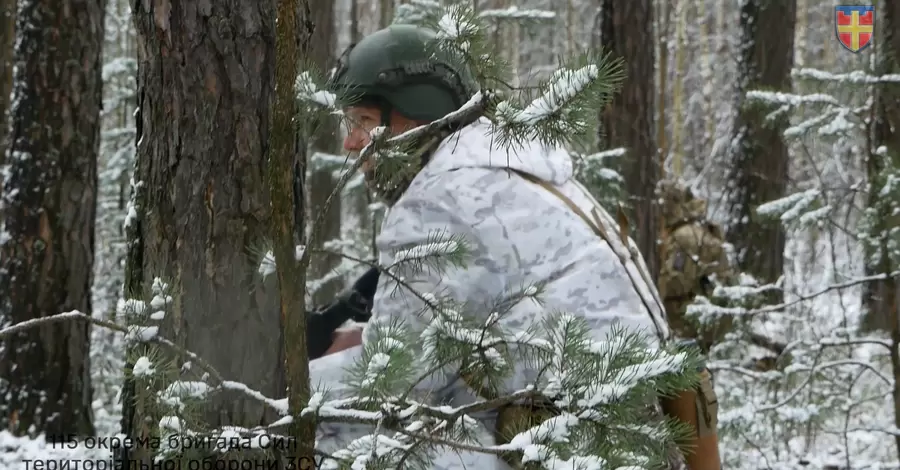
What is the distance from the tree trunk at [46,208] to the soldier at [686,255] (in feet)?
16.0

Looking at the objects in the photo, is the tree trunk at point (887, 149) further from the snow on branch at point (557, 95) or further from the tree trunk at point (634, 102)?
the snow on branch at point (557, 95)

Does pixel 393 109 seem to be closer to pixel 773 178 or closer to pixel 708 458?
pixel 708 458

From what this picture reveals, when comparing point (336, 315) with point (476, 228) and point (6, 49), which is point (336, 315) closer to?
point (476, 228)

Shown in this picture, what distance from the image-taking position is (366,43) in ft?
7.72

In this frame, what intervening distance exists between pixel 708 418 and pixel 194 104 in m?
1.59

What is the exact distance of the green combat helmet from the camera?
231cm

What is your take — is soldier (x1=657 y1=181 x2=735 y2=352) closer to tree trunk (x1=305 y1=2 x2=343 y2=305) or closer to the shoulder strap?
tree trunk (x1=305 y1=2 x2=343 y2=305)

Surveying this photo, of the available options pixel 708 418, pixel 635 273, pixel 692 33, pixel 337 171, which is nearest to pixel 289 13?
pixel 635 273

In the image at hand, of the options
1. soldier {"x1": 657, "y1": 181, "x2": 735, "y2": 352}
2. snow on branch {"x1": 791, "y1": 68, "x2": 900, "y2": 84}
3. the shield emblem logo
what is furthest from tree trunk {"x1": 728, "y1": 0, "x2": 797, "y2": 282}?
snow on branch {"x1": 791, "y1": 68, "x2": 900, "y2": 84}

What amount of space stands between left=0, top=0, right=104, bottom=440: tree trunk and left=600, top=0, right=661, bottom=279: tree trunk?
11.4ft

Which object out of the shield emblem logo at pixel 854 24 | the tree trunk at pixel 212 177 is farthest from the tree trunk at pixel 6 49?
the shield emblem logo at pixel 854 24

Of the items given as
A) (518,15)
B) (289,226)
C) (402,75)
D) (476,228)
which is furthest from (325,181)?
(289,226)

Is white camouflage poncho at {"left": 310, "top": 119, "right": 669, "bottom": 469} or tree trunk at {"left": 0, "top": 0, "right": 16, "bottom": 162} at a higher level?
tree trunk at {"left": 0, "top": 0, "right": 16, "bottom": 162}

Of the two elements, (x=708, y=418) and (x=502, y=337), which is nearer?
(x=502, y=337)
